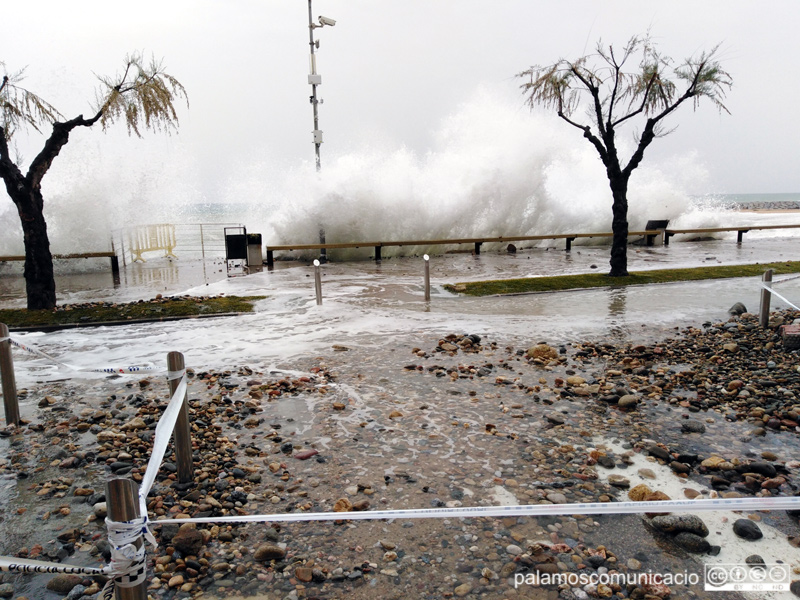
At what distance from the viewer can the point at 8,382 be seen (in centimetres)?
506

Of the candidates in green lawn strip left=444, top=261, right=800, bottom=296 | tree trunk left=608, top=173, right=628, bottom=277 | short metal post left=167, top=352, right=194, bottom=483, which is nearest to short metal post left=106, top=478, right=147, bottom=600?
short metal post left=167, top=352, right=194, bottom=483

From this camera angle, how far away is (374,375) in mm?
6559

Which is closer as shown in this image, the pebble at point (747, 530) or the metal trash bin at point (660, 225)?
the pebble at point (747, 530)

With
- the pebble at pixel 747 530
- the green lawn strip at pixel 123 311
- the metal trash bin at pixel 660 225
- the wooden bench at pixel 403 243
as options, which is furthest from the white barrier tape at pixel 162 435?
the metal trash bin at pixel 660 225

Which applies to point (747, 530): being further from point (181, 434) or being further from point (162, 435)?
point (181, 434)

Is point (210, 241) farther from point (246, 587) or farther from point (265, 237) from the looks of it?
point (246, 587)

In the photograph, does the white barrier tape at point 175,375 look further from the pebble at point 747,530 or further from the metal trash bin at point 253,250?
the metal trash bin at point 253,250

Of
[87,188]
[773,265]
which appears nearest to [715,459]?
[773,265]

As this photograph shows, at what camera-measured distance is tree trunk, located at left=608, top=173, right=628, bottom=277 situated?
1394 cm

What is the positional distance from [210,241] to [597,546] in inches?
1325

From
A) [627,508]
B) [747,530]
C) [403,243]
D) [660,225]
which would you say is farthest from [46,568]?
[660,225]

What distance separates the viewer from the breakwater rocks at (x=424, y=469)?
9.90 feet

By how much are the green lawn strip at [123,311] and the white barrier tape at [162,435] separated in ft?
22.9

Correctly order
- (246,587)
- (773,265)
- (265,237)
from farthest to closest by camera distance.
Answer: (265,237)
(773,265)
(246,587)
